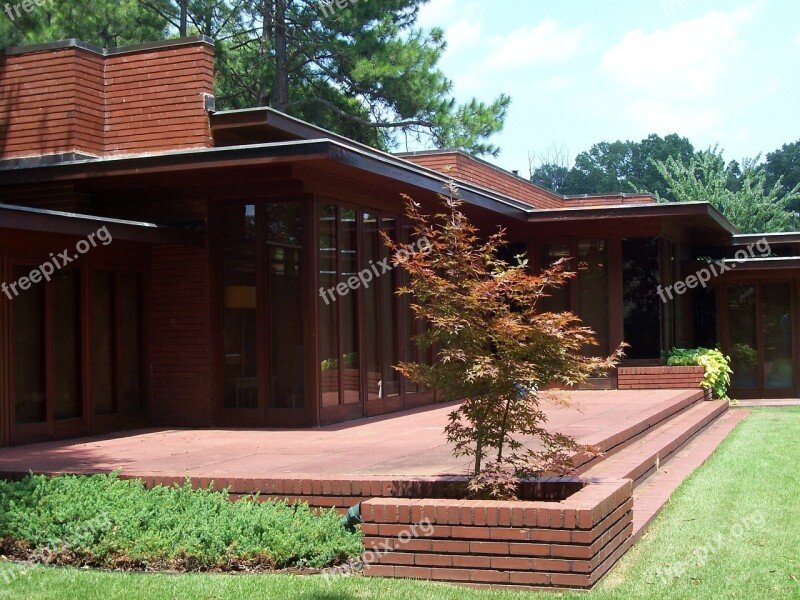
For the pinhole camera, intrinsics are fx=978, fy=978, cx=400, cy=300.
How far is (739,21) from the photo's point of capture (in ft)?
42.2

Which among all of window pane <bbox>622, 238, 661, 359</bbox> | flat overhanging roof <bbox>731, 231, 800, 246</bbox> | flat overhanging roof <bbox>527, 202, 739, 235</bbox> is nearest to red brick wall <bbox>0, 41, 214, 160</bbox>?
flat overhanging roof <bbox>527, 202, 739, 235</bbox>

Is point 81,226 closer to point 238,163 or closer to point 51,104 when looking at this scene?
point 238,163

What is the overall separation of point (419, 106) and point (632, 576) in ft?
75.6

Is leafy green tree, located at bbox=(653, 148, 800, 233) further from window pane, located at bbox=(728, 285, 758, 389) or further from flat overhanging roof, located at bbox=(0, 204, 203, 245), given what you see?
flat overhanging roof, located at bbox=(0, 204, 203, 245)

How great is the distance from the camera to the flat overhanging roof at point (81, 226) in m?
9.94

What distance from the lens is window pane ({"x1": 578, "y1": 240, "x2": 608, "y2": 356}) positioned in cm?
1878

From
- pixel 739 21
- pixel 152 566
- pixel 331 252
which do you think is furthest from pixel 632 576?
pixel 739 21

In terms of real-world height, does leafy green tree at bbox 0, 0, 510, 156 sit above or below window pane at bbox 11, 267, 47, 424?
above

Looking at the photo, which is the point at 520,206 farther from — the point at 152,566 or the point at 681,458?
the point at 152,566

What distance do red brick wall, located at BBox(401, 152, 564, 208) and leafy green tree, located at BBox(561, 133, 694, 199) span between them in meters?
52.6

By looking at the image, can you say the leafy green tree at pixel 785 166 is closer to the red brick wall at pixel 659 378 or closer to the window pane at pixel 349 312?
the red brick wall at pixel 659 378

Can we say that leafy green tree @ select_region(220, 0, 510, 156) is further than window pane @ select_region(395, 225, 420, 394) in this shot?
Yes

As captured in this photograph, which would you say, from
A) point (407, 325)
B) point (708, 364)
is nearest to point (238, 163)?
point (407, 325)

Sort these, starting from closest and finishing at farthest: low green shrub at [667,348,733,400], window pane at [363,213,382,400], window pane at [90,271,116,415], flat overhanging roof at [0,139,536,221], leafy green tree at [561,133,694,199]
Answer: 1. flat overhanging roof at [0,139,536,221]
2. window pane at [90,271,116,415]
3. window pane at [363,213,382,400]
4. low green shrub at [667,348,733,400]
5. leafy green tree at [561,133,694,199]
